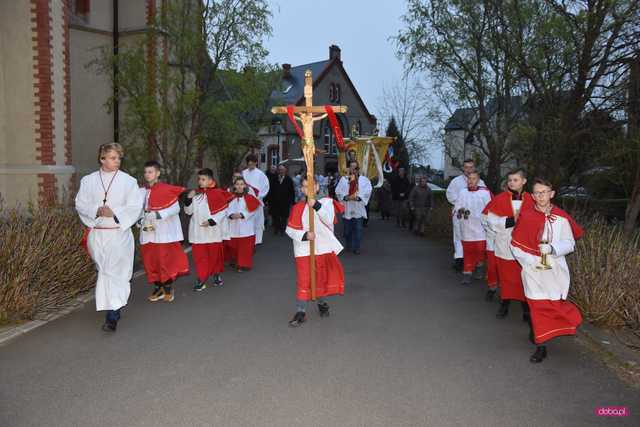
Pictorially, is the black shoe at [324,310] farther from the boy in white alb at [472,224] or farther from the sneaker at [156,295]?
the boy in white alb at [472,224]

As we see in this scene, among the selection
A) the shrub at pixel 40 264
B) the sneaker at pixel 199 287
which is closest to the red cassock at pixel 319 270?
the sneaker at pixel 199 287

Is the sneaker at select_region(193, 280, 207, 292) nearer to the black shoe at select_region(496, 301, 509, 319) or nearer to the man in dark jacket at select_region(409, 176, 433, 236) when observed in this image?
the black shoe at select_region(496, 301, 509, 319)

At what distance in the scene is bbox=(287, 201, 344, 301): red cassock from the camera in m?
6.81

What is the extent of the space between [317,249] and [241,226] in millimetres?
3624

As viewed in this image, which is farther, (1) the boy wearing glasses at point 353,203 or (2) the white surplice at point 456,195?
(1) the boy wearing glasses at point 353,203

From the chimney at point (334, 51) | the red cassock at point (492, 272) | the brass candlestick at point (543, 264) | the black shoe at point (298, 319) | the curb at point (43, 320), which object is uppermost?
the chimney at point (334, 51)

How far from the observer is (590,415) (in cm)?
420

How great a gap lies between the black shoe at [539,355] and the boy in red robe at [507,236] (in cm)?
142

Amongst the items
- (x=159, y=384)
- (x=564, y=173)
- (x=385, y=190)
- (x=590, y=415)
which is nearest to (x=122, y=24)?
(x=385, y=190)

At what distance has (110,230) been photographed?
6.39m

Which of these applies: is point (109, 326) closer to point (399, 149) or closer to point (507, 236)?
point (507, 236)

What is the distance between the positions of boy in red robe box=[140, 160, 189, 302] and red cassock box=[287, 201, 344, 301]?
1726 millimetres

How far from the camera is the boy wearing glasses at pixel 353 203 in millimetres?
12789

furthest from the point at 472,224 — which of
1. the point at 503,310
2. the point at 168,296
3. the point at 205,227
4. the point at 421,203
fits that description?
the point at 421,203
